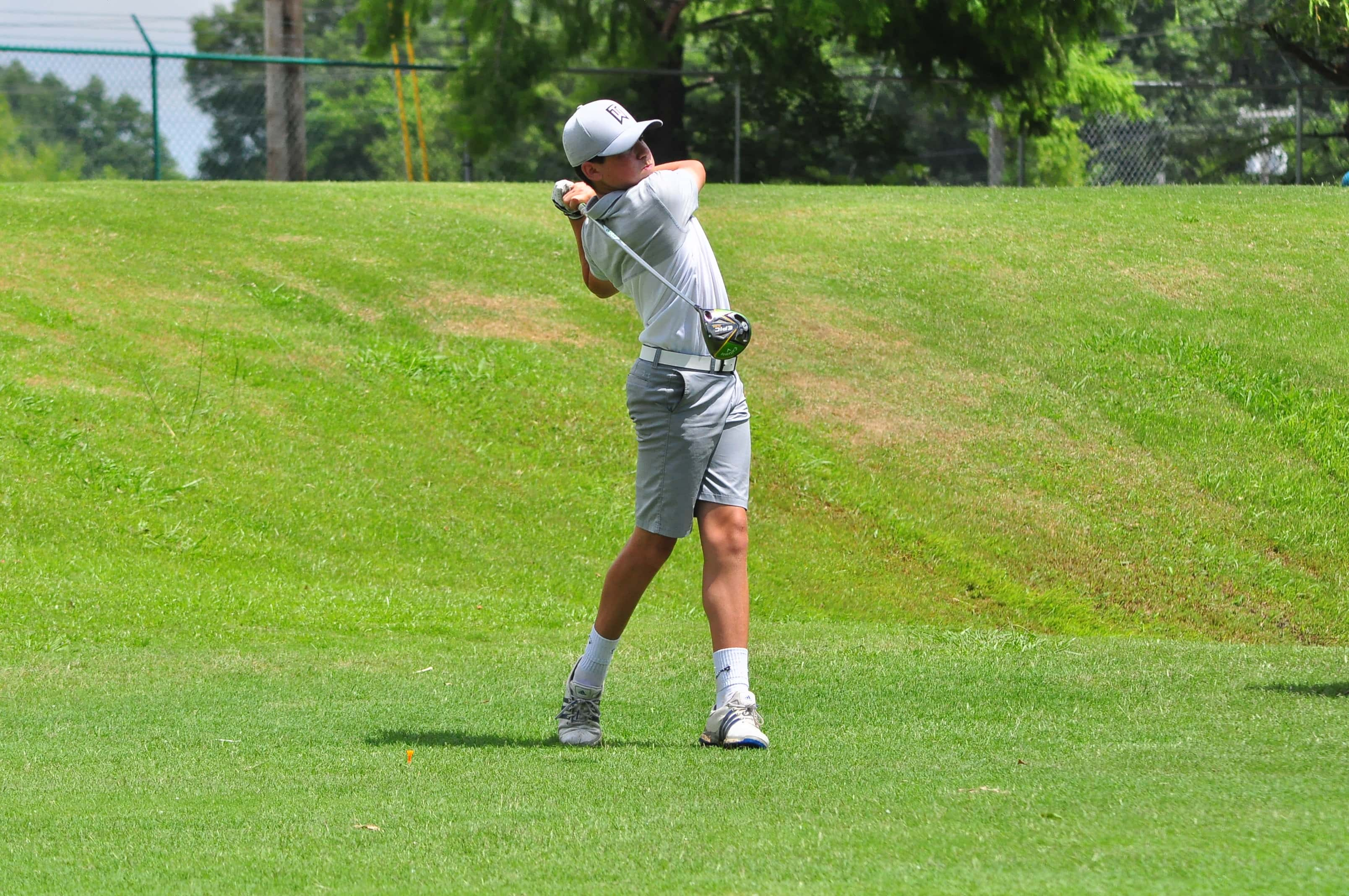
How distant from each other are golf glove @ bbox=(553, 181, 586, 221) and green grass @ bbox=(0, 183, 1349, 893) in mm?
1683

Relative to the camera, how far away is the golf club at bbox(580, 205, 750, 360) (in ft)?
15.1

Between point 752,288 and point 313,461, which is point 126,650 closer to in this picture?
point 313,461

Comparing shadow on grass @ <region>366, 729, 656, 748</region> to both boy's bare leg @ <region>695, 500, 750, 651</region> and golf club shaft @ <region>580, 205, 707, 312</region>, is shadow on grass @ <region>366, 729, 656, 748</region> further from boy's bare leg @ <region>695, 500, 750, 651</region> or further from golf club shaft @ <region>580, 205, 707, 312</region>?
golf club shaft @ <region>580, 205, 707, 312</region>

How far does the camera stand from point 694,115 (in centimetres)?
2488

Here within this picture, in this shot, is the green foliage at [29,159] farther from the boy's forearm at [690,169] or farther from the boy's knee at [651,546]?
the boy's knee at [651,546]

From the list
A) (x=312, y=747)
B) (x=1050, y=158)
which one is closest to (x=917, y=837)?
(x=312, y=747)

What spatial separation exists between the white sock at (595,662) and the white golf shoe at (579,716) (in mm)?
15

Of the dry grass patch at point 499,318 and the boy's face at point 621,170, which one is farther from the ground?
the boy's face at point 621,170

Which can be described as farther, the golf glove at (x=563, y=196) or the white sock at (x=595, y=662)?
the white sock at (x=595, y=662)

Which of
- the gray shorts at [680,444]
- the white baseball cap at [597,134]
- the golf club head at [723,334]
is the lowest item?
the gray shorts at [680,444]

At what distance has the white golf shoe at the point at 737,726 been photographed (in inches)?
175

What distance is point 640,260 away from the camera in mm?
4609

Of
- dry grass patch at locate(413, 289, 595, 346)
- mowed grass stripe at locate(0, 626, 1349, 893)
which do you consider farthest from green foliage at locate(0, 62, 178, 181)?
mowed grass stripe at locate(0, 626, 1349, 893)

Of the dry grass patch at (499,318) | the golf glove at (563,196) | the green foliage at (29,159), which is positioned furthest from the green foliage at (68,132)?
the golf glove at (563,196)
